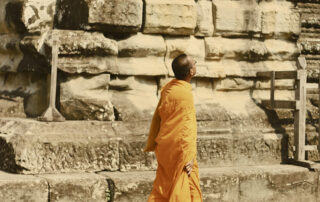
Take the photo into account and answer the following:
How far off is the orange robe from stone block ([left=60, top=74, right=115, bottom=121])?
107cm

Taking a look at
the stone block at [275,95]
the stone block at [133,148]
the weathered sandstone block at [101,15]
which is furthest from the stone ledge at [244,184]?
the weathered sandstone block at [101,15]

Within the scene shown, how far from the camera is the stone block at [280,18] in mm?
8016

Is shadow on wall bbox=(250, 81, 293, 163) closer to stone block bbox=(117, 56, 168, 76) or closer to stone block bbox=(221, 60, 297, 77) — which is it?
stone block bbox=(221, 60, 297, 77)

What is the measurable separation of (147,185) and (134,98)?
1.07 m

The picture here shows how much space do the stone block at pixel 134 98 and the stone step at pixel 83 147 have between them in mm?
113

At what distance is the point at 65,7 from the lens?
7.18m

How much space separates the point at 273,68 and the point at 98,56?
220cm

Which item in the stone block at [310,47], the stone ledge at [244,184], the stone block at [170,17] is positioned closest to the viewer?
the stone ledge at [244,184]

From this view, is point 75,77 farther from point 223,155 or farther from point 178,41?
point 223,155

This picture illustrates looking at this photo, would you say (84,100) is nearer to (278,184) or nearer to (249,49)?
(249,49)

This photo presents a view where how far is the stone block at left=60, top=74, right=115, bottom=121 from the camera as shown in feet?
22.7

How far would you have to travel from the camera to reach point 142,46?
23.8 ft

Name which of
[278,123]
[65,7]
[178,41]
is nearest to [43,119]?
[65,7]

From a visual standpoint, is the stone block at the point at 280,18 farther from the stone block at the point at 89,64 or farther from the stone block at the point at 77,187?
the stone block at the point at 77,187
